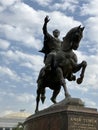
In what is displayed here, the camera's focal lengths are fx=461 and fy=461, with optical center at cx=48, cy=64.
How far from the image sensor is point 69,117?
1392 centimetres

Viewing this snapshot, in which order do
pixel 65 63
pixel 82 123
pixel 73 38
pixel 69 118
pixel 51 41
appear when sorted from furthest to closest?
pixel 51 41
pixel 73 38
pixel 65 63
pixel 82 123
pixel 69 118

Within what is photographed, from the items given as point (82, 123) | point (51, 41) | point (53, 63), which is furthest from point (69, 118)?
point (51, 41)

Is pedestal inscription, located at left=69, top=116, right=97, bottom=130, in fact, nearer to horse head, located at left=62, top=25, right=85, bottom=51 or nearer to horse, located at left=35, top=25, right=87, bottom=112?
horse, located at left=35, top=25, right=87, bottom=112

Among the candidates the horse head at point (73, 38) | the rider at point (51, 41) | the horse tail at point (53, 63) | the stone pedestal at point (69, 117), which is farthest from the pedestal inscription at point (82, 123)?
the rider at point (51, 41)

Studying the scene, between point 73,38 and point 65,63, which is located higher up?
point 73,38

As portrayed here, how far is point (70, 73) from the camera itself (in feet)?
52.2

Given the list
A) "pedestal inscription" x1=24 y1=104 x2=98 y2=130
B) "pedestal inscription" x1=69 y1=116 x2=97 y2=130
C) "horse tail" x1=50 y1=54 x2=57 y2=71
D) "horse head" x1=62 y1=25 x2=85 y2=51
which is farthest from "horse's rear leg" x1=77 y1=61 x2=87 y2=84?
"pedestal inscription" x1=69 y1=116 x2=97 y2=130

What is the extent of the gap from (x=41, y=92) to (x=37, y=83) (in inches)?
15.3

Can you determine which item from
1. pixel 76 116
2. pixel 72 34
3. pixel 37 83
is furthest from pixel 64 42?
pixel 76 116

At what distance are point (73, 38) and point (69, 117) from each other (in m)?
3.09

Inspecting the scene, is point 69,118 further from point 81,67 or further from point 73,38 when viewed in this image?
point 73,38

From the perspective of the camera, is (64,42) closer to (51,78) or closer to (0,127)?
(51,78)

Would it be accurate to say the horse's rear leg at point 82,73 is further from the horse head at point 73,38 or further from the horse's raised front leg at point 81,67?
the horse head at point 73,38

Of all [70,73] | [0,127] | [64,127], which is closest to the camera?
[64,127]
